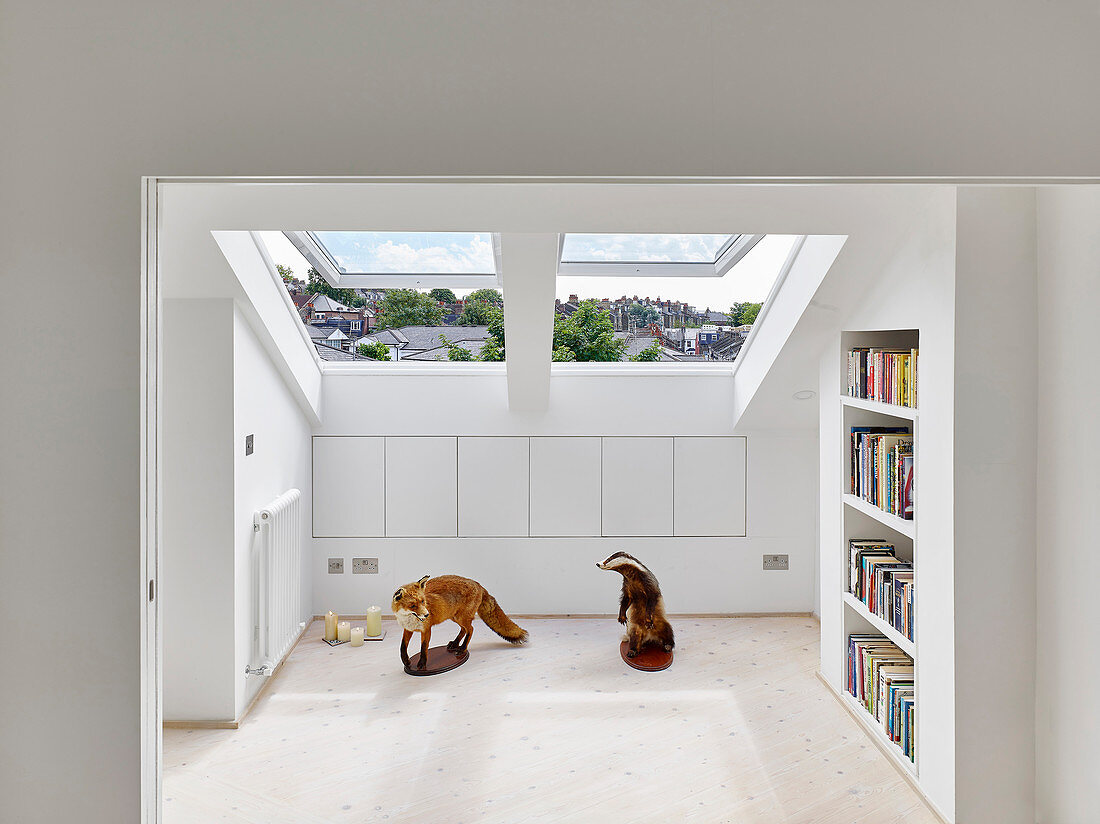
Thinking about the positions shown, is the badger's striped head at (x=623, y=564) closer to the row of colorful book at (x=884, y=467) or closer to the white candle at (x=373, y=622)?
the row of colorful book at (x=884, y=467)

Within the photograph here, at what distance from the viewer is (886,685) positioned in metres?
2.79

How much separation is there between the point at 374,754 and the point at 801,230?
241cm

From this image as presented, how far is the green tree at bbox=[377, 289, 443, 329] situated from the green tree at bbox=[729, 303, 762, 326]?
4.77 feet

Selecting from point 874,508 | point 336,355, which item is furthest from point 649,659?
point 336,355

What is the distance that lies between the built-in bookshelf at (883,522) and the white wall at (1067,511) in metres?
0.38

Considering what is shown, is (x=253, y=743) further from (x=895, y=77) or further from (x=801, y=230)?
(x=895, y=77)

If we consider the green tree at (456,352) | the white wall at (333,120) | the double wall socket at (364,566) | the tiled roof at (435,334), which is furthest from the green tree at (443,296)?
the white wall at (333,120)

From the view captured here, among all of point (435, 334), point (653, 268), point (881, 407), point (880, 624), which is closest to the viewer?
point (881, 407)

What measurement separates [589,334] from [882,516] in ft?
5.86

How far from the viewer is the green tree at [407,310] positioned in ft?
11.8

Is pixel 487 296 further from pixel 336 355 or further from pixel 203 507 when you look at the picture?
pixel 203 507

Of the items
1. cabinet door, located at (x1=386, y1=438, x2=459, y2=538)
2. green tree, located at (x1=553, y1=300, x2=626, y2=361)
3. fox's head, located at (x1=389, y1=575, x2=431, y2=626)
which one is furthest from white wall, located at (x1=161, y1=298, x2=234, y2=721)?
green tree, located at (x1=553, y1=300, x2=626, y2=361)

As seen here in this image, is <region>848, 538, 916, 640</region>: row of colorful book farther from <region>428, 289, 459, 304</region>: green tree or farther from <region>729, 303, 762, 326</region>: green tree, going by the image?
<region>428, 289, 459, 304</region>: green tree

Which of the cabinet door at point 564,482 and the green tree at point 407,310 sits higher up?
the green tree at point 407,310
